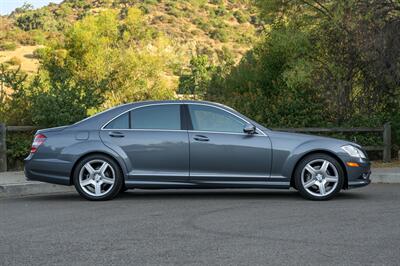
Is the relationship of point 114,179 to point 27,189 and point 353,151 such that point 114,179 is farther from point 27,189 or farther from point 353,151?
point 353,151

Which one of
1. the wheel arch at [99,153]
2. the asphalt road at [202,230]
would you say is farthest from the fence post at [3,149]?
the wheel arch at [99,153]

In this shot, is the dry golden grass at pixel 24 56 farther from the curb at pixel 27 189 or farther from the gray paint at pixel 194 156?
the gray paint at pixel 194 156

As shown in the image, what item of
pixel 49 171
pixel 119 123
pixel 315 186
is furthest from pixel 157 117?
pixel 315 186

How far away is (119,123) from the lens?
402 inches

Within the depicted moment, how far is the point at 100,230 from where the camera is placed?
7.49 metres

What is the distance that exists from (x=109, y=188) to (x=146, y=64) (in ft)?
106

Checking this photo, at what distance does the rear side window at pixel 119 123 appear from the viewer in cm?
1020

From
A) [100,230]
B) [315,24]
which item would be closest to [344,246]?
[100,230]

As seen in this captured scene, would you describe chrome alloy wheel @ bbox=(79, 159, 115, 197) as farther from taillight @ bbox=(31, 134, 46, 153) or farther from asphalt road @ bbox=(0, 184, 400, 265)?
taillight @ bbox=(31, 134, 46, 153)

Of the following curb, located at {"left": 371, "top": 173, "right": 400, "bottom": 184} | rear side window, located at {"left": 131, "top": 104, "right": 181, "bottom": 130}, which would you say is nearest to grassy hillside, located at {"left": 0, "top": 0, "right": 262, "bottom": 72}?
curb, located at {"left": 371, "top": 173, "right": 400, "bottom": 184}

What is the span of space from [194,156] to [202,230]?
269cm

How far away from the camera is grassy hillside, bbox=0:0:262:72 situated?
83.2 m

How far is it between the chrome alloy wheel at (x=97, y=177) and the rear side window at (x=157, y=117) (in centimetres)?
77

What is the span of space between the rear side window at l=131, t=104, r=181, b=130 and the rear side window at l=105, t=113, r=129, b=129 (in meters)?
0.09
